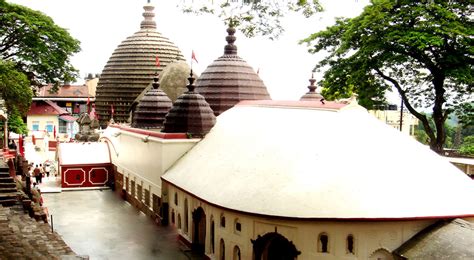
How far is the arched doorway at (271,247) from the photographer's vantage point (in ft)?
52.9

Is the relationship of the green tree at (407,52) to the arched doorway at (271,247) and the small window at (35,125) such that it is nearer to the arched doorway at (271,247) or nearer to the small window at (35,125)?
the arched doorway at (271,247)

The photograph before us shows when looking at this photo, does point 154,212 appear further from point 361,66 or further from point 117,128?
point 361,66

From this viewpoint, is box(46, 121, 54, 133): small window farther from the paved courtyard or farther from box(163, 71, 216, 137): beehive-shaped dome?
box(163, 71, 216, 137): beehive-shaped dome

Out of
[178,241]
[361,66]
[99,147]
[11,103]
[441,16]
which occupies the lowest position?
[178,241]

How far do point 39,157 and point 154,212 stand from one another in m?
23.2

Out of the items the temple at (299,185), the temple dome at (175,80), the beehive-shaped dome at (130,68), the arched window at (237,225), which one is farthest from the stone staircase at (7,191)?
the beehive-shaped dome at (130,68)

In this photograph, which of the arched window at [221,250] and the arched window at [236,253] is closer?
the arched window at [236,253]

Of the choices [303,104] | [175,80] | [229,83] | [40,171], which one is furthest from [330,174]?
[40,171]

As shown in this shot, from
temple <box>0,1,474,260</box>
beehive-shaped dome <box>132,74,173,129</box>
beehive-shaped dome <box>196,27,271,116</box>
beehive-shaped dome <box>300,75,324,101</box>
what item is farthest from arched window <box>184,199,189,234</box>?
beehive-shaped dome <box>300,75,324,101</box>

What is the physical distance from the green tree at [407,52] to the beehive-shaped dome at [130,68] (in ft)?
45.8

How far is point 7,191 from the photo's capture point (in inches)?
789

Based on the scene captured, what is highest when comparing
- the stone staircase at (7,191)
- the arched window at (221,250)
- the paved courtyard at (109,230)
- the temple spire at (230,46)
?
the temple spire at (230,46)

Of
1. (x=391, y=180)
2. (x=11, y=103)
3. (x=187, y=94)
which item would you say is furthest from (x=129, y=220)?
(x=391, y=180)

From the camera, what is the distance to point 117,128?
34.5 m
